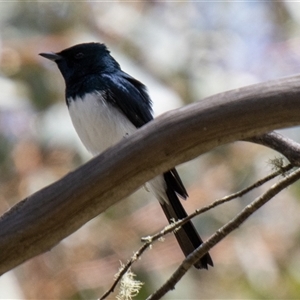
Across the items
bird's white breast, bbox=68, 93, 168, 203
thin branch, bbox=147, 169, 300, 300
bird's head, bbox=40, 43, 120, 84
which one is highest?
bird's head, bbox=40, 43, 120, 84

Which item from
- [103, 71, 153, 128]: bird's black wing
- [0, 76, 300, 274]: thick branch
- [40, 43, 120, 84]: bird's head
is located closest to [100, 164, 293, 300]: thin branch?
[0, 76, 300, 274]: thick branch

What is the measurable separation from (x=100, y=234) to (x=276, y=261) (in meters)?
1.09

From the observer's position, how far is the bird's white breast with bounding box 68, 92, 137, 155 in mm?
2912

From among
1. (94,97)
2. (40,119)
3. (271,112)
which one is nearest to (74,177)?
(271,112)

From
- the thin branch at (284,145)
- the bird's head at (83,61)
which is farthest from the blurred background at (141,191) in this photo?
the thin branch at (284,145)

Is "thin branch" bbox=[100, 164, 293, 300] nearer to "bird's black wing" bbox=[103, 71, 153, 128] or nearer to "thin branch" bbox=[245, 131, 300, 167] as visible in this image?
"thin branch" bbox=[245, 131, 300, 167]

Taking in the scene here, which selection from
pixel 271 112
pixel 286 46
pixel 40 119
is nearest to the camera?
pixel 271 112

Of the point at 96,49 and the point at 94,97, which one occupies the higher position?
the point at 96,49

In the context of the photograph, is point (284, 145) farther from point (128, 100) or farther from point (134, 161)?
point (128, 100)

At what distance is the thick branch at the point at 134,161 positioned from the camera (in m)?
1.59

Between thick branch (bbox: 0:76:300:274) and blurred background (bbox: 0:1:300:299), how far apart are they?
1.98 m

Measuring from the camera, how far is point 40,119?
3994 millimetres

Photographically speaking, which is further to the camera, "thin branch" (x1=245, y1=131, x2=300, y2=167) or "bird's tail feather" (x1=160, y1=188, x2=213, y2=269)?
"bird's tail feather" (x1=160, y1=188, x2=213, y2=269)

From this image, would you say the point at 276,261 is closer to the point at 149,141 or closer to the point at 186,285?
the point at 186,285
